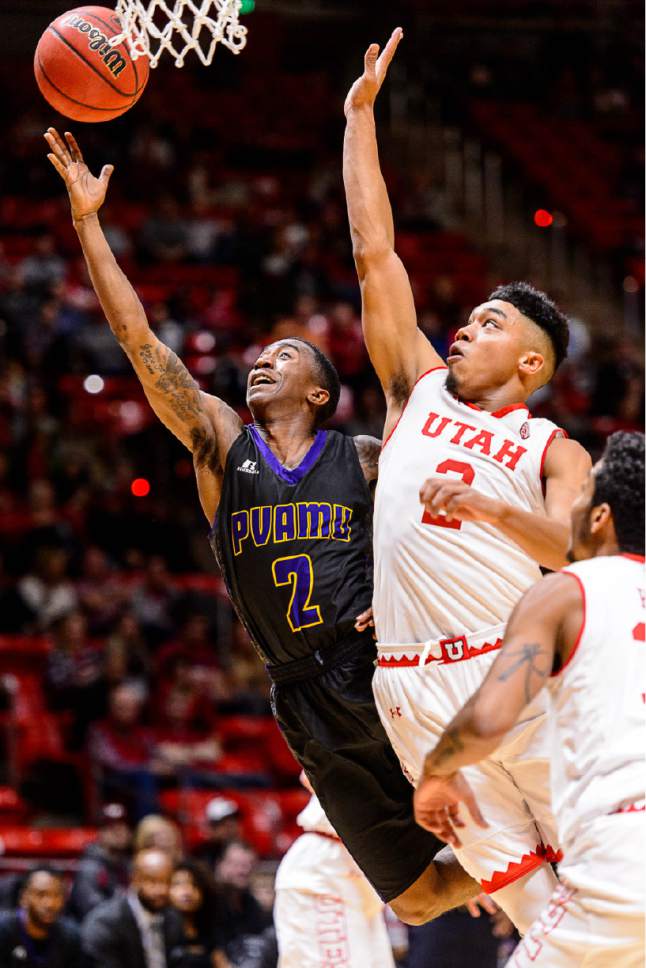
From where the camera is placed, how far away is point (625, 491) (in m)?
4.12

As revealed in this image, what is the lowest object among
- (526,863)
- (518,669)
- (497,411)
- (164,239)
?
(526,863)

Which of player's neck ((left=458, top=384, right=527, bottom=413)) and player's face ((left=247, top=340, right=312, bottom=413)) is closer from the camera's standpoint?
player's neck ((left=458, top=384, right=527, bottom=413))

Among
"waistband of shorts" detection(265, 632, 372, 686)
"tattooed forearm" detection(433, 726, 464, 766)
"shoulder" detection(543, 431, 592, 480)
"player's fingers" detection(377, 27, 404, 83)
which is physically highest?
"player's fingers" detection(377, 27, 404, 83)

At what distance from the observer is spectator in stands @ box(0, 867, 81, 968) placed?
8.52 m

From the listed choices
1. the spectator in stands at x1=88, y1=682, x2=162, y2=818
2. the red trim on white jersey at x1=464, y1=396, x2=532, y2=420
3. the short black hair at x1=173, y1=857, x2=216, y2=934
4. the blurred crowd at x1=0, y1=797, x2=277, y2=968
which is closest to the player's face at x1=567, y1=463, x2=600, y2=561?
the red trim on white jersey at x1=464, y1=396, x2=532, y2=420

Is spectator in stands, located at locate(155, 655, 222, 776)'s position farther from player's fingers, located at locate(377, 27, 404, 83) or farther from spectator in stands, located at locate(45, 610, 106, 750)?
player's fingers, located at locate(377, 27, 404, 83)

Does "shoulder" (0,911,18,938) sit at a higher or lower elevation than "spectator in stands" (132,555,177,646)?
lower

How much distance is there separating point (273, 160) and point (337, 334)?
494 cm

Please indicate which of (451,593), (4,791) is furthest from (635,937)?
(4,791)

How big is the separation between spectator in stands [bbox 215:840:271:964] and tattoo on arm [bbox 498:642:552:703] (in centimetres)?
563

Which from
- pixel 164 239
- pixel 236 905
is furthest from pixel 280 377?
pixel 164 239

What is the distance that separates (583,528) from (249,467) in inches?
70.1

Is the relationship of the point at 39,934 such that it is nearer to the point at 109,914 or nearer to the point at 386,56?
the point at 109,914

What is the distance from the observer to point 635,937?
3.88 metres
